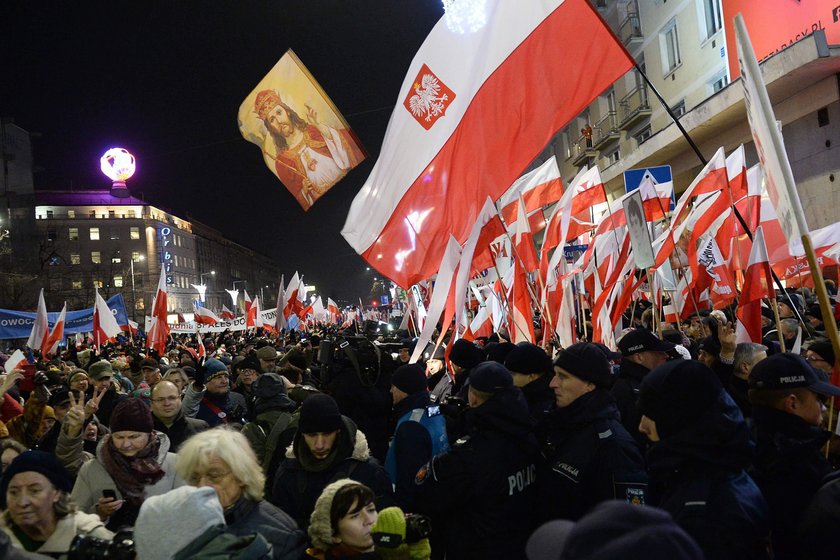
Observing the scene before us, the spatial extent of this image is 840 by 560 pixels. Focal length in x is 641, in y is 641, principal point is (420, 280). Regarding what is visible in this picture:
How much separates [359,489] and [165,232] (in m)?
117

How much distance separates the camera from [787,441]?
293 centimetres

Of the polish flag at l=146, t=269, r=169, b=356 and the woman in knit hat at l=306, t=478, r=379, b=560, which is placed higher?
the polish flag at l=146, t=269, r=169, b=356

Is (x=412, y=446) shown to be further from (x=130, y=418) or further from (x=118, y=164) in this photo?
(x=118, y=164)

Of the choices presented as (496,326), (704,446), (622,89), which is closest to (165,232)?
(622,89)

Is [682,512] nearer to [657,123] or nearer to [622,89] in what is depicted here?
[657,123]

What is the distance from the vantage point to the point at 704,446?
2600mm

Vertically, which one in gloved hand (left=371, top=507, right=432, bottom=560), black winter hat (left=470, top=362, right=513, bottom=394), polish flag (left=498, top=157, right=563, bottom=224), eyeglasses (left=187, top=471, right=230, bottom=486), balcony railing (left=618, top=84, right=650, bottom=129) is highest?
balcony railing (left=618, top=84, right=650, bottom=129)

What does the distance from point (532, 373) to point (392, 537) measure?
2.29 m

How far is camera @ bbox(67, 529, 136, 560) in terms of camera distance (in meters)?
2.58

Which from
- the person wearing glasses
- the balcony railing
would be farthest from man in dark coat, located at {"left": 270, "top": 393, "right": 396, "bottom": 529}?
the balcony railing

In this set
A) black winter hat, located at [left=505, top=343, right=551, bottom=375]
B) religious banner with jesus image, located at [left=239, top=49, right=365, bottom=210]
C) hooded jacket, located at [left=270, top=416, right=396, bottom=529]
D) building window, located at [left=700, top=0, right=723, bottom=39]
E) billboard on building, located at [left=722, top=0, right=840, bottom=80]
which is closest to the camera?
hooded jacket, located at [left=270, top=416, right=396, bottom=529]

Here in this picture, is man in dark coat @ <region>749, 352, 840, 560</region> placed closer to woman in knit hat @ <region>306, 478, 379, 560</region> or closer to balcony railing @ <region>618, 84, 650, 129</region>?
woman in knit hat @ <region>306, 478, 379, 560</region>

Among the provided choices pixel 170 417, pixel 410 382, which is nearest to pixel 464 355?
pixel 410 382

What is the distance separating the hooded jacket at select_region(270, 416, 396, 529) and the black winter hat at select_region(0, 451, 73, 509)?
3.86ft
